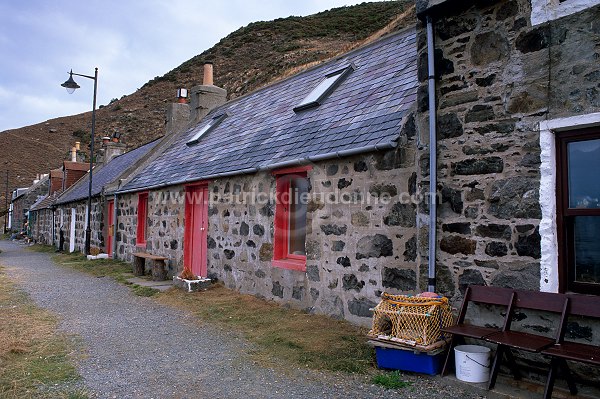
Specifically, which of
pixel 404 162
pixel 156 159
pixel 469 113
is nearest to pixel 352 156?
pixel 404 162

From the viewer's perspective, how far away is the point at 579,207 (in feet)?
13.5

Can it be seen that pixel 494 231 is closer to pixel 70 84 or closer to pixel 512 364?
pixel 512 364

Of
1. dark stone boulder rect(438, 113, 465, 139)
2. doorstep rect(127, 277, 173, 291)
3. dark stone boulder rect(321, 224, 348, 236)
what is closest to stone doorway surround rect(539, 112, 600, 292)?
dark stone boulder rect(438, 113, 465, 139)

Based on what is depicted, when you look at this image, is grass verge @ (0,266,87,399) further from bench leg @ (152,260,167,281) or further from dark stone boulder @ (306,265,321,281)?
bench leg @ (152,260,167,281)

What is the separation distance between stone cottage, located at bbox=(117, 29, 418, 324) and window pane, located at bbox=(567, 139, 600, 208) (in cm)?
192

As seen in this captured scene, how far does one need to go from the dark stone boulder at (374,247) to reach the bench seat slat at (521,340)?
198 cm

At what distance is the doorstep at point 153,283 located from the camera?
10.1 metres

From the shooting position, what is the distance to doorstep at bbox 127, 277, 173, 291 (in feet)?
33.2

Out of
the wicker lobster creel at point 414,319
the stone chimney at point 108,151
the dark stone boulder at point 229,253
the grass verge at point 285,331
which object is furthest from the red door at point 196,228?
the stone chimney at point 108,151

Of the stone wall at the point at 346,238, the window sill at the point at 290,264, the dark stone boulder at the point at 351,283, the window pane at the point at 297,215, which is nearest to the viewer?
the stone wall at the point at 346,238

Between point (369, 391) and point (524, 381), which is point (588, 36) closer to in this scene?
point (524, 381)

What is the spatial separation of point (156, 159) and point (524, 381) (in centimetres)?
1365

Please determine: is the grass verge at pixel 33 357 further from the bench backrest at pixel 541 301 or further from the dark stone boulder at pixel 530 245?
the dark stone boulder at pixel 530 245

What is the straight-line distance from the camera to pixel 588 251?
4.08m
